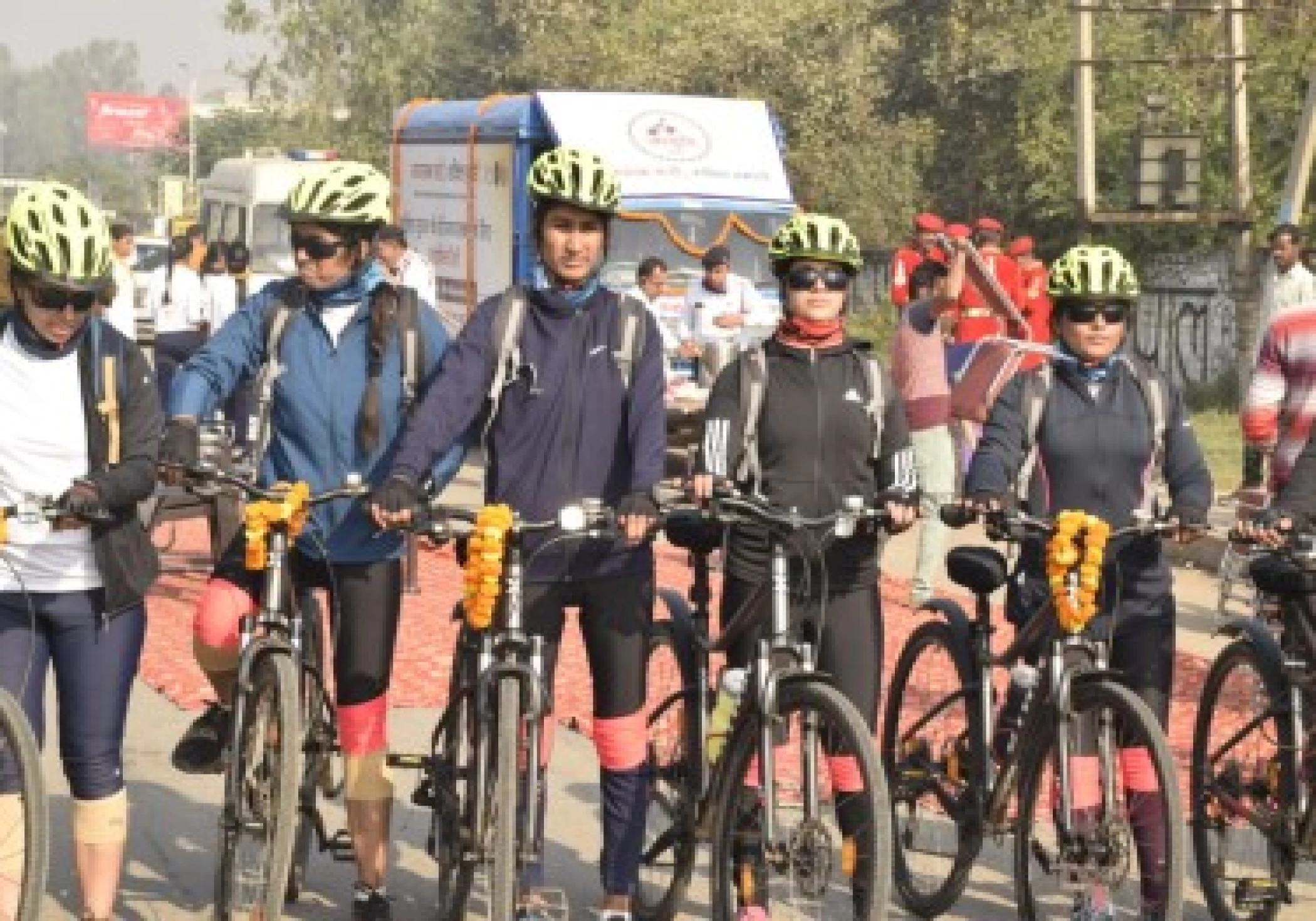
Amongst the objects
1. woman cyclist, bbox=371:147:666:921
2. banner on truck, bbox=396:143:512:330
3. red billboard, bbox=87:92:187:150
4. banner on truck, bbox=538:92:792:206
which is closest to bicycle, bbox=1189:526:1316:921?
woman cyclist, bbox=371:147:666:921

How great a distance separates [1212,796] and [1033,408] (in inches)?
47.0

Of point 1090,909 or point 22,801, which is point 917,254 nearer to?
point 1090,909

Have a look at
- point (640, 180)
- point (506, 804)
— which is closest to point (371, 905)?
point (506, 804)

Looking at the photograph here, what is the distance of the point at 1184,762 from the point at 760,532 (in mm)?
3297

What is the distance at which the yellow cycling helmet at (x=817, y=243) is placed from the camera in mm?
6492

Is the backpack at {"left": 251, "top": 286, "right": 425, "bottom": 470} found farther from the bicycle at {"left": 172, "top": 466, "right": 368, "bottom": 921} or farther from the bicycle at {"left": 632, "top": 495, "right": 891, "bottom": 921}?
the bicycle at {"left": 632, "top": 495, "right": 891, "bottom": 921}

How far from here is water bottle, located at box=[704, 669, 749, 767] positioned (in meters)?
6.31

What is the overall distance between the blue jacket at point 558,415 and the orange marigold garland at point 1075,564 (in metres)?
0.98

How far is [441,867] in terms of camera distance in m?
6.43

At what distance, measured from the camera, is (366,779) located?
6730 mm

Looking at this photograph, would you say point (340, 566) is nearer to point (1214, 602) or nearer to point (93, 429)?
point (93, 429)

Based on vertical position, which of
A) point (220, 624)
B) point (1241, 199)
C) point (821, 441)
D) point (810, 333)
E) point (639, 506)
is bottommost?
point (220, 624)

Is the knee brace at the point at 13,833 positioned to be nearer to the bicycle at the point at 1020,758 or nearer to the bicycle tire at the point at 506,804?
the bicycle tire at the point at 506,804

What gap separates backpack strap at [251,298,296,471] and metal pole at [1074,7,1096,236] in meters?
16.0
